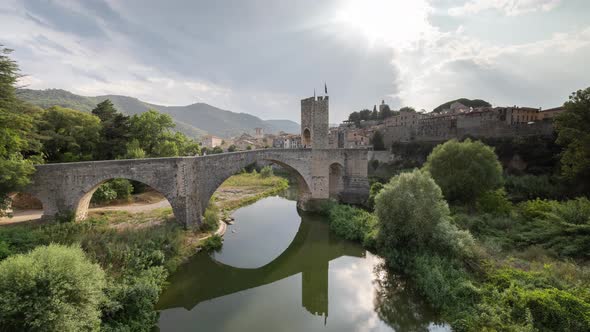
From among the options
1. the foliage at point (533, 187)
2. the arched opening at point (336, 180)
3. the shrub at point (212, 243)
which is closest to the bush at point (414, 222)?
the shrub at point (212, 243)

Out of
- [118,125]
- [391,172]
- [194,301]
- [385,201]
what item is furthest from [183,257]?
[391,172]

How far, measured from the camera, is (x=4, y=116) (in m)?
8.91

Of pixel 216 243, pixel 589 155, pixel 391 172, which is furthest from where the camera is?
pixel 391 172

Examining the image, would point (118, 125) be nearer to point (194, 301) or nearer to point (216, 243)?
point (216, 243)

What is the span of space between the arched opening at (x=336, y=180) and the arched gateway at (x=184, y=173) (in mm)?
1645

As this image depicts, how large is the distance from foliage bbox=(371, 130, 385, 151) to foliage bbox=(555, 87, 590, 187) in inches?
781

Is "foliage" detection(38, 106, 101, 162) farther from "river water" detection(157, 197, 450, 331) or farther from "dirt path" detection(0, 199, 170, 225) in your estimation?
"river water" detection(157, 197, 450, 331)

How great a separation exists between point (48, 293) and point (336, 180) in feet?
55.1

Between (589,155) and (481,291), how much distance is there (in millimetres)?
13221

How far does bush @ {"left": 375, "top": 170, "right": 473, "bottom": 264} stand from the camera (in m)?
9.84

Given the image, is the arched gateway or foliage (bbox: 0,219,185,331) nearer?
foliage (bbox: 0,219,185,331)

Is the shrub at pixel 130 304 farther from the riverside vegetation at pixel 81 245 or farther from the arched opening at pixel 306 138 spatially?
the arched opening at pixel 306 138

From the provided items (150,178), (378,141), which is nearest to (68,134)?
(150,178)

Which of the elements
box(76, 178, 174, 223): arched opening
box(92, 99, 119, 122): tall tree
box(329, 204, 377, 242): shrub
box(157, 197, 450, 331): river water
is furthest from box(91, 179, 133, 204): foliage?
box(329, 204, 377, 242): shrub
